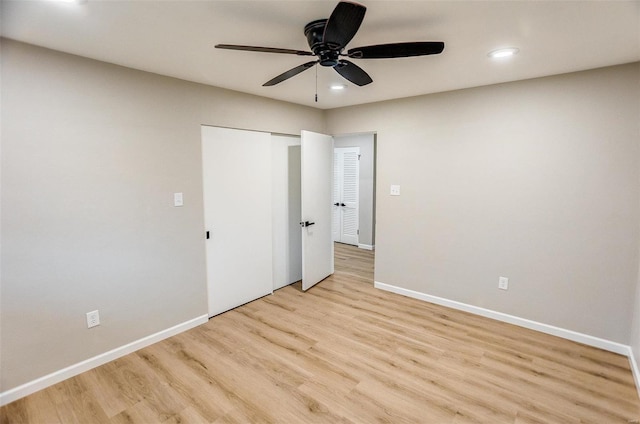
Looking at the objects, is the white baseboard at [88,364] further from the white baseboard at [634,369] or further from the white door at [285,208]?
the white baseboard at [634,369]

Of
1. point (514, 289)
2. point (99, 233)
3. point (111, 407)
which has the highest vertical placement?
point (99, 233)

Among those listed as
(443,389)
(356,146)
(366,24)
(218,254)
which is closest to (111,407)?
(218,254)

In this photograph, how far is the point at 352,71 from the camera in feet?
6.48

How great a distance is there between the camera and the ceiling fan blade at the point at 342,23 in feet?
4.13

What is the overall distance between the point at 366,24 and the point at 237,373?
254 cm

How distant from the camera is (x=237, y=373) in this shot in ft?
7.88

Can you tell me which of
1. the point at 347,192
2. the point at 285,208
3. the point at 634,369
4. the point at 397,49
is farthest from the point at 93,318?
the point at 347,192

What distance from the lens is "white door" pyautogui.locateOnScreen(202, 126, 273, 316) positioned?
10.6 ft

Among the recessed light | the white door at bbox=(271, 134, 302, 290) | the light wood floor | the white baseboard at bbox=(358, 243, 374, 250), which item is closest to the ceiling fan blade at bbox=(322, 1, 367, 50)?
the recessed light

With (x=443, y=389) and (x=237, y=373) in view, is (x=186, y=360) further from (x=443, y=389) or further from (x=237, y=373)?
(x=443, y=389)

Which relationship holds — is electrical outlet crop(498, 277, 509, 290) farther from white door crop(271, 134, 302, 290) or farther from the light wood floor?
white door crop(271, 134, 302, 290)

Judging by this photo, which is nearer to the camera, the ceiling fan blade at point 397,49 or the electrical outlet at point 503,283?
the ceiling fan blade at point 397,49

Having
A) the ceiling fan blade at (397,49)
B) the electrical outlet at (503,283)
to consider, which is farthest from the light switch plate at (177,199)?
the electrical outlet at (503,283)

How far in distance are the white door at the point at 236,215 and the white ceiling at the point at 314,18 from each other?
2.62 ft
